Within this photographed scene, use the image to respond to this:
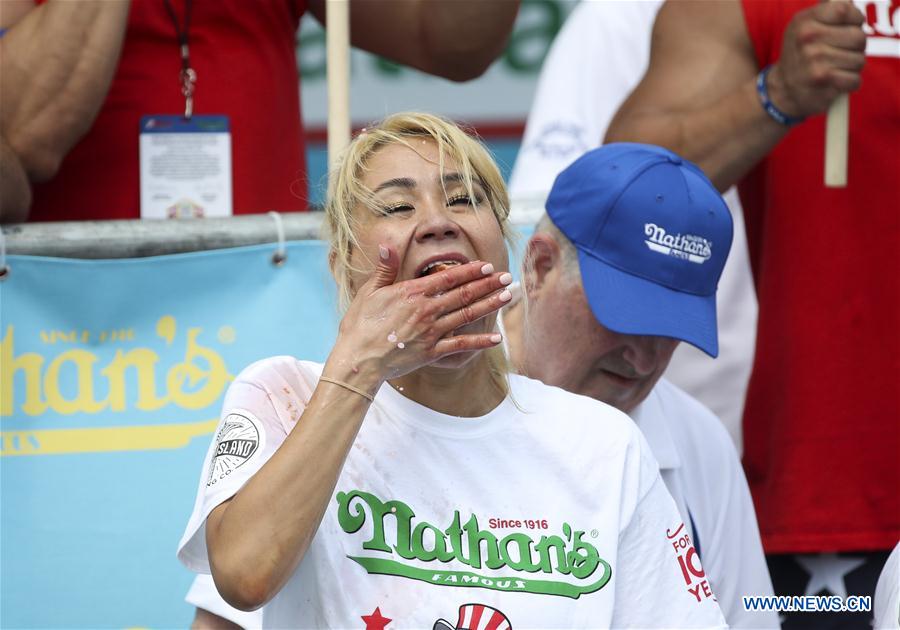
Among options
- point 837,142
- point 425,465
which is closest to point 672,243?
point 837,142

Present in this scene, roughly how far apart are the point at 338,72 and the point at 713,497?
121cm

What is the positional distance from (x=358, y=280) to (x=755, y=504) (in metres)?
1.59

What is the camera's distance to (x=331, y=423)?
2000mm

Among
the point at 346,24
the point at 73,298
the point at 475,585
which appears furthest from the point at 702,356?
the point at 475,585

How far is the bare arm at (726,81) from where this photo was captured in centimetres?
319

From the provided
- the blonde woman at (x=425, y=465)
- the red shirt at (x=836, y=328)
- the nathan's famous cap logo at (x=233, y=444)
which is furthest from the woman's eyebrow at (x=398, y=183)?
the red shirt at (x=836, y=328)

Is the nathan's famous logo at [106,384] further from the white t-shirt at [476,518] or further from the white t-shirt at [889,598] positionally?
the white t-shirt at [889,598]

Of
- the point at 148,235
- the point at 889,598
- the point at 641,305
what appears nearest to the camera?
the point at 889,598

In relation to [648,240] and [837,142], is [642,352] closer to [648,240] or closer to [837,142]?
[648,240]

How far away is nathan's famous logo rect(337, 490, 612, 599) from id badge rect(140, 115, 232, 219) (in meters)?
1.23

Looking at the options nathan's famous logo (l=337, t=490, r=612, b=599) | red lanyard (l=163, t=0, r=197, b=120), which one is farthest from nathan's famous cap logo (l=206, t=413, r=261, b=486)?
red lanyard (l=163, t=0, r=197, b=120)

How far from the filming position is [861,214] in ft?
11.1

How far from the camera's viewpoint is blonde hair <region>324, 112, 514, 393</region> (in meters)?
2.26

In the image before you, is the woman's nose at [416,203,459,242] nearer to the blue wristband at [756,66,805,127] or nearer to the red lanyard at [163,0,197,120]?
the red lanyard at [163,0,197,120]
